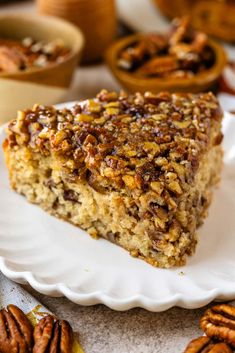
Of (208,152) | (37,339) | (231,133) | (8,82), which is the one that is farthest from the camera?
(8,82)

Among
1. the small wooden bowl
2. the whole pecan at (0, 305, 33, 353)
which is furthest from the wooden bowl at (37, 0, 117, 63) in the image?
the whole pecan at (0, 305, 33, 353)

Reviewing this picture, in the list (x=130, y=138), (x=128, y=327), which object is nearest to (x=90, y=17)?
(x=130, y=138)

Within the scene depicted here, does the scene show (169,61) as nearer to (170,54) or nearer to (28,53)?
(170,54)

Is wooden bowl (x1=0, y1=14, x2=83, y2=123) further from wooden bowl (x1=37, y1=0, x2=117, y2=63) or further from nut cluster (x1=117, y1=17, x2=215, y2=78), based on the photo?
nut cluster (x1=117, y1=17, x2=215, y2=78)

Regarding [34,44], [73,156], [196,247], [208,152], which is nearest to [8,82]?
[34,44]

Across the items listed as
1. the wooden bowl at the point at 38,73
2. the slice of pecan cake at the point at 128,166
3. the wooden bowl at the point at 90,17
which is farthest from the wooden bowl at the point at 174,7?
the slice of pecan cake at the point at 128,166

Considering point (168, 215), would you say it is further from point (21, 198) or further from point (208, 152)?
point (21, 198)
